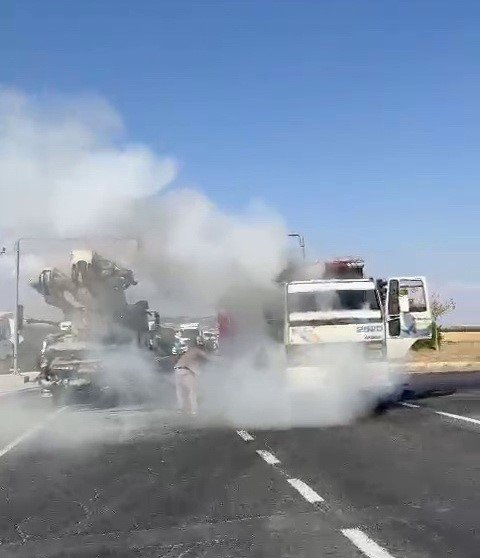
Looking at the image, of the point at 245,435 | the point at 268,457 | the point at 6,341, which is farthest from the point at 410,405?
the point at 6,341

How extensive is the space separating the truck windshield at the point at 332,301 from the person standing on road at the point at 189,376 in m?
2.44

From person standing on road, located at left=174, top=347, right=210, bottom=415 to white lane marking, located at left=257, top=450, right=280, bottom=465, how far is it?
6.12m

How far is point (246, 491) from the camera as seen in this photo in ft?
28.8

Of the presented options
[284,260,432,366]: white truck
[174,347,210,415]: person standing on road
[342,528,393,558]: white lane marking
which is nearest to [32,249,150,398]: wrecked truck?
[174,347,210,415]: person standing on road

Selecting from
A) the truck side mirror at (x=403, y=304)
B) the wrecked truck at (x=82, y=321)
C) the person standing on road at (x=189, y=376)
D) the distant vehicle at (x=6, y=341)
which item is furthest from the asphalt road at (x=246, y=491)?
the distant vehicle at (x=6, y=341)

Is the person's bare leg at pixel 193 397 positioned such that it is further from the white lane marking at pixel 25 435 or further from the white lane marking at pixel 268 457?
the white lane marking at pixel 268 457

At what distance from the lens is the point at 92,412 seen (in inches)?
791

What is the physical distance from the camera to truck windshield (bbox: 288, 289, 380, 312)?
18828 mm

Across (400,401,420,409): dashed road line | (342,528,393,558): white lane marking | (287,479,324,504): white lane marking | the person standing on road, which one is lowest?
(400,401,420,409): dashed road line

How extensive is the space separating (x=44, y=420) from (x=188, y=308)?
7692 mm

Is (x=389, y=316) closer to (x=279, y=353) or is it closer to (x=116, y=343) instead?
(x=279, y=353)

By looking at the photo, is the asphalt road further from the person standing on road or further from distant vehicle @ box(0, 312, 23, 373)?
distant vehicle @ box(0, 312, 23, 373)

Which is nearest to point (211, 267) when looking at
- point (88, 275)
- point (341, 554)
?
point (88, 275)

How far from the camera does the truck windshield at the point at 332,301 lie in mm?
18828
